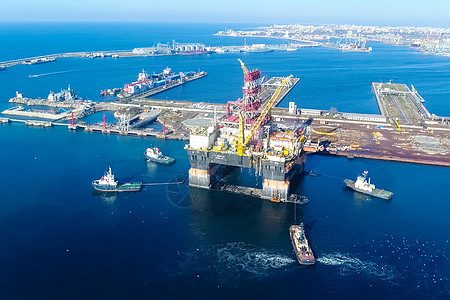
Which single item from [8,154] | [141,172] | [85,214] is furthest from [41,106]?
[85,214]

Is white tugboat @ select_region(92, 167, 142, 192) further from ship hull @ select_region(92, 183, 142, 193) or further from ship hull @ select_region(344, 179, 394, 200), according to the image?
ship hull @ select_region(344, 179, 394, 200)

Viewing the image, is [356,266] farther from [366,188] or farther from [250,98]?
[250,98]

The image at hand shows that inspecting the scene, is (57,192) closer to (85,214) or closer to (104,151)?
(85,214)

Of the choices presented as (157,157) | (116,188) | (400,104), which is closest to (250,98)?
(157,157)

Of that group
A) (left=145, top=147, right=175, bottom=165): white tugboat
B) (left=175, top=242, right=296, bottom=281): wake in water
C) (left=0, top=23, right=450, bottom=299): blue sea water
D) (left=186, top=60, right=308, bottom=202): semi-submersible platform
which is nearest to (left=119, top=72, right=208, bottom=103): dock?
(left=0, top=23, right=450, bottom=299): blue sea water

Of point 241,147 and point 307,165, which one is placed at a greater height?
point 241,147

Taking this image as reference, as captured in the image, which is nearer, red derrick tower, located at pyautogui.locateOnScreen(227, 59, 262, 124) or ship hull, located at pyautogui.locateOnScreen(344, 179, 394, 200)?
ship hull, located at pyautogui.locateOnScreen(344, 179, 394, 200)

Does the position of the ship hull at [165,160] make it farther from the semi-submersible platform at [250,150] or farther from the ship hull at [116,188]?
the ship hull at [116,188]
